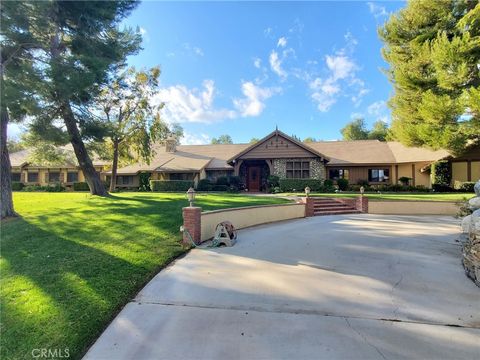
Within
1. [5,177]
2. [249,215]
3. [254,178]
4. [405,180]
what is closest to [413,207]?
[249,215]

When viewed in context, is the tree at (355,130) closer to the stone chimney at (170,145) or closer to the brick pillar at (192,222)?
the stone chimney at (170,145)

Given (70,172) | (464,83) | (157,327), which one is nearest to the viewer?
(157,327)

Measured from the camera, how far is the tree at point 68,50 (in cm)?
1019

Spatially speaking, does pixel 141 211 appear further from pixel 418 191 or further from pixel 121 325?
pixel 418 191

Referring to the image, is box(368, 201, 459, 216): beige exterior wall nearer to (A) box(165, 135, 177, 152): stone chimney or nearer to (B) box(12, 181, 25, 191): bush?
(A) box(165, 135, 177, 152): stone chimney

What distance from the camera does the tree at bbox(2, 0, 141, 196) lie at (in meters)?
10.2

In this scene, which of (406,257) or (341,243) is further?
(341,243)

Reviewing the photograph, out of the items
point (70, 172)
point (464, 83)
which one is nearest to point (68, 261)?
point (464, 83)

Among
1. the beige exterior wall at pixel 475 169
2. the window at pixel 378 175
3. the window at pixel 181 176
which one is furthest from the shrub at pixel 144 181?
the beige exterior wall at pixel 475 169

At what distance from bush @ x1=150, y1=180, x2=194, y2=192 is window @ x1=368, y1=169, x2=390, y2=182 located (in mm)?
15621

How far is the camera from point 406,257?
6.75m

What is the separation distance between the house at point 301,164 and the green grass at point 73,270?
49.8 ft

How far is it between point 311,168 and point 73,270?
20922mm

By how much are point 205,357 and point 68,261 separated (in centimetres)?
441
